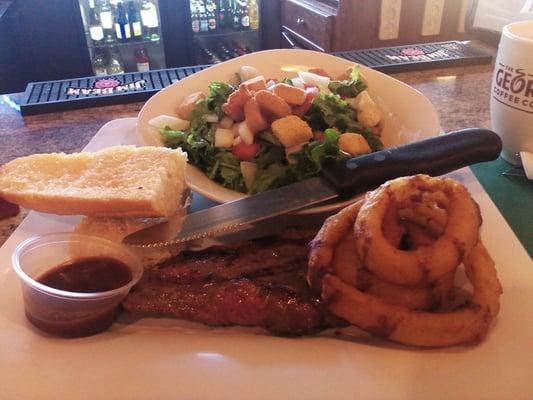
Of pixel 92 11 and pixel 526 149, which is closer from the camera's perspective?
pixel 526 149

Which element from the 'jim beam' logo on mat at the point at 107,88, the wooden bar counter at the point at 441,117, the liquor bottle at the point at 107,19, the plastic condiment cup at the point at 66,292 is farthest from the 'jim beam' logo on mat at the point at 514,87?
the liquor bottle at the point at 107,19

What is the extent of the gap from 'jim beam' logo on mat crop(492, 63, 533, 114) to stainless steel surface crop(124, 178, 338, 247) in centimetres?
70

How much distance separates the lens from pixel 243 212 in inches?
46.9

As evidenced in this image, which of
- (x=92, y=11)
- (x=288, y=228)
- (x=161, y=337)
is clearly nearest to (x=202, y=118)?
(x=288, y=228)

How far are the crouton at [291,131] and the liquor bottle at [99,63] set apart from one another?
3433 mm

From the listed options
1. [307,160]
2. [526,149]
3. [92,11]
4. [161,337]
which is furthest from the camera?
[92,11]

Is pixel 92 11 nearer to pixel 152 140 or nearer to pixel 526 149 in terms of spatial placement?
pixel 152 140

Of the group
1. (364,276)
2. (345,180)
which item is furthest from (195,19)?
(364,276)

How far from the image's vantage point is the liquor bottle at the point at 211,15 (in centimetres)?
452

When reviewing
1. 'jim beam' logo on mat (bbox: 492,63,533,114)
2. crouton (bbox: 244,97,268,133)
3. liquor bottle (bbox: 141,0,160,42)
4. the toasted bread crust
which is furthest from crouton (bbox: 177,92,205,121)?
liquor bottle (bbox: 141,0,160,42)

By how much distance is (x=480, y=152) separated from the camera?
4.13 feet

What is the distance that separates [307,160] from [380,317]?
635 millimetres

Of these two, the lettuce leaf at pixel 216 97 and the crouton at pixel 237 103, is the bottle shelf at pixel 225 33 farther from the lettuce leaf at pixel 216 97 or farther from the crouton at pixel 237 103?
the crouton at pixel 237 103

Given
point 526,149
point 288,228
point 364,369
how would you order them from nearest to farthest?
1. point 364,369
2. point 288,228
3. point 526,149
